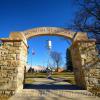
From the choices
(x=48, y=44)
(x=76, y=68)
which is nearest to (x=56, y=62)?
(x=48, y=44)

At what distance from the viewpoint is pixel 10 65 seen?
28.9 ft

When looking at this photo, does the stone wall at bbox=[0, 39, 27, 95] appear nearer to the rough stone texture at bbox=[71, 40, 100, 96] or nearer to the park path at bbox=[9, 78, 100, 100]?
the park path at bbox=[9, 78, 100, 100]

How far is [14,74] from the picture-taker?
8.62 m

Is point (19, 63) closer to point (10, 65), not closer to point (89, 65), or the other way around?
point (10, 65)

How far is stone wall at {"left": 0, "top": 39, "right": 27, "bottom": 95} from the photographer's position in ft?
27.5

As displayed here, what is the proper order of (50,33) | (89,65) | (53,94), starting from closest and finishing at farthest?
1. (53,94)
2. (89,65)
3. (50,33)

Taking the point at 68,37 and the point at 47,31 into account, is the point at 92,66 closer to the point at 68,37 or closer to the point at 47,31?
the point at 68,37

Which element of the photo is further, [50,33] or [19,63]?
[50,33]

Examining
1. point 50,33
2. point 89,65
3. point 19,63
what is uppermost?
point 50,33

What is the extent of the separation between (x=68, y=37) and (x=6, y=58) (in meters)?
4.15

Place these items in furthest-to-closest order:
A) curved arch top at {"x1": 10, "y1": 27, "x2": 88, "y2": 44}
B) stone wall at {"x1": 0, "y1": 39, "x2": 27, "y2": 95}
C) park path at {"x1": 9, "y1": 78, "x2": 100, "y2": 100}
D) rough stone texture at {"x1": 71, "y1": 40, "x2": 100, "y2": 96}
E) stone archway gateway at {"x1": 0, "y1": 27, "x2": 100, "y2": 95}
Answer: curved arch top at {"x1": 10, "y1": 27, "x2": 88, "y2": 44} → rough stone texture at {"x1": 71, "y1": 40, "x2": 100, "y2": 96} → stone archway gateway at {"x1": 0, "y1": 27, "x2": 100, "y2": 95} → stone wall at {"x1": 0, "y1": 39, "x2": 27, "y2": 95} → park path at {"x1": 9, "y1": 78, "x2": 100, "y2": 100}

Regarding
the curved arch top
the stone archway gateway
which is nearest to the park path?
the stone archway gateway

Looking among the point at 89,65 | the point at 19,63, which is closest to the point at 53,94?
the point at 19,63

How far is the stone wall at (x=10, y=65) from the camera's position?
8.37 m
